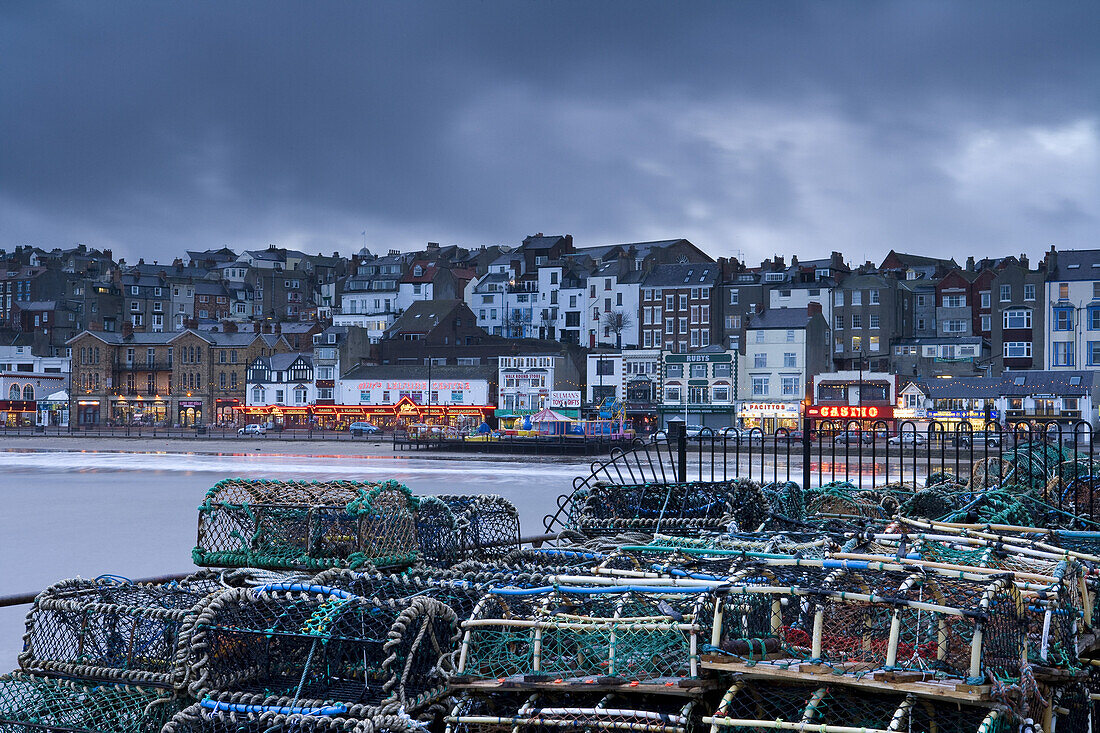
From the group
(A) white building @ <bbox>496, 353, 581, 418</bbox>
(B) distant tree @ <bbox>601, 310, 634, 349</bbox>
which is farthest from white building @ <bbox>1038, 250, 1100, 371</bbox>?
(A) white building @ <bbox>496, 353, 581, 418</bbox>

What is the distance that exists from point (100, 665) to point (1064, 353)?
Result: 6376cm

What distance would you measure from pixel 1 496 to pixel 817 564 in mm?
22597

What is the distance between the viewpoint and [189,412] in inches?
3167

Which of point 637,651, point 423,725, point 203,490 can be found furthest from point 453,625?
point 203,490

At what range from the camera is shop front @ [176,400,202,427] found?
7962 cm

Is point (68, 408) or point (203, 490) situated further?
point (68, 408)

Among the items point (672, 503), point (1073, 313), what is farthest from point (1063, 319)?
point (672, 503)

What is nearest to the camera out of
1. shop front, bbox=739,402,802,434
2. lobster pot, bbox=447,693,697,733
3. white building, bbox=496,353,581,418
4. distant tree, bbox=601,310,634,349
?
lobster pot, bbox=447,693,697,733

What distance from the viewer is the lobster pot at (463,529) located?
7684 mm

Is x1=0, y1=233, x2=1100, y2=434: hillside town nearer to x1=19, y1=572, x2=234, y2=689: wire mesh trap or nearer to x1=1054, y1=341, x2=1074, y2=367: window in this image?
x1=1054, y1=341, x2=1074, y2=367: window

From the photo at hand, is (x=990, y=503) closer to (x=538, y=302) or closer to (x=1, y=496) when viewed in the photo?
(x=1, y=496)

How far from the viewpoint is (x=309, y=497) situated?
23.9ft

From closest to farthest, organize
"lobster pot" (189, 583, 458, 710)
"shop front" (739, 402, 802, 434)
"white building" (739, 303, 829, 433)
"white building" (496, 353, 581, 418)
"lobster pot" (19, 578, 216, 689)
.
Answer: "lobster pot" (189, 583, 458, 710)
"lobster pot" (19, 578, 216, 689)
"shop front" (739, 402, 802, 434)
"white building" (739, 303, 829, 433)
"white building" (496, 353, 581, 418)

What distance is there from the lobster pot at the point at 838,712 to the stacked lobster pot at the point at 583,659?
0.61 feet
